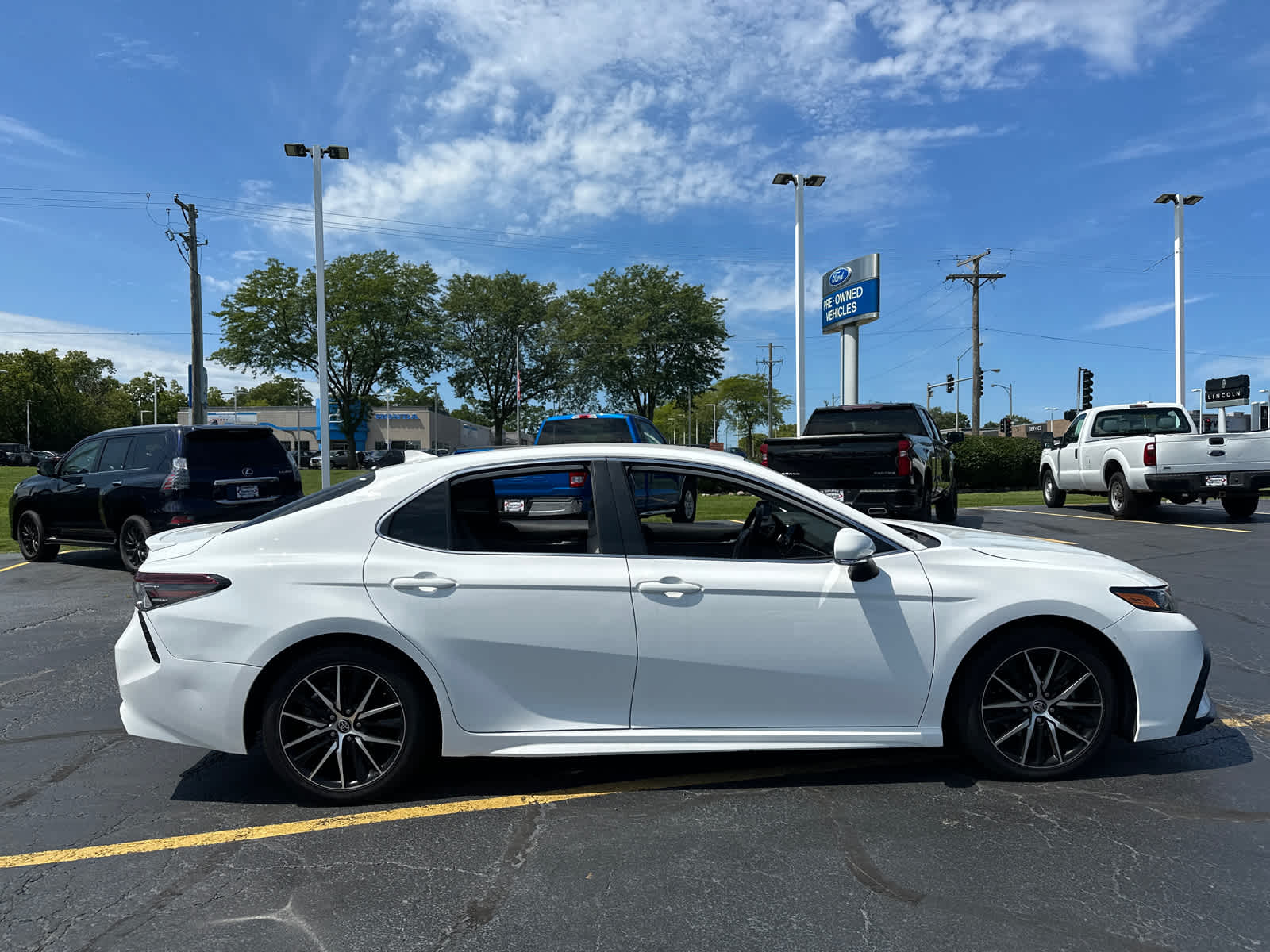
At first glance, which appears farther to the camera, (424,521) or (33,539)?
(33,539)

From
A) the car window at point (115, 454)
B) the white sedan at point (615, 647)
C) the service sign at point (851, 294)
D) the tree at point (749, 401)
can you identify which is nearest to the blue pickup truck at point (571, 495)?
the white sedan at point (615, 647)

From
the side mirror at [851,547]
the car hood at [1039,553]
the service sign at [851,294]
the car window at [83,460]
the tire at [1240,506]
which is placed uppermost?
the service sign at [851,294]

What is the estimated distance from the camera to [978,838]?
3.05m

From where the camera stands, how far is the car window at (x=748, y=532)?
11.8 feet

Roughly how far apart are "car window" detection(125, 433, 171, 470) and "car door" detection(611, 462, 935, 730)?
25.0 feet

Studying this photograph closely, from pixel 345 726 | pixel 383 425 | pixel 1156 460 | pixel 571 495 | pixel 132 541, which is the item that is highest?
pixel 383 425

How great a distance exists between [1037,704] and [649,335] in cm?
4218

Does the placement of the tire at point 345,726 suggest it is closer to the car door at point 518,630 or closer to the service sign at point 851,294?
the car door at point 518,630

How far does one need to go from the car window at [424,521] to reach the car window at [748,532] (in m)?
0.82

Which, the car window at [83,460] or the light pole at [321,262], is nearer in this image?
the car window at [83,460]

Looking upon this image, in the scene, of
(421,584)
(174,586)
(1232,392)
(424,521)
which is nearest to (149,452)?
(174,586)

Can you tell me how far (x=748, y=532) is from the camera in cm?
411

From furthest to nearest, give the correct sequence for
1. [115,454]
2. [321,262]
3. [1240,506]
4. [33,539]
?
[321,262] < [1240,506] < [33,539] < [115,454]

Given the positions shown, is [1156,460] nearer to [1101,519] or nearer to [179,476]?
[1101,519]
